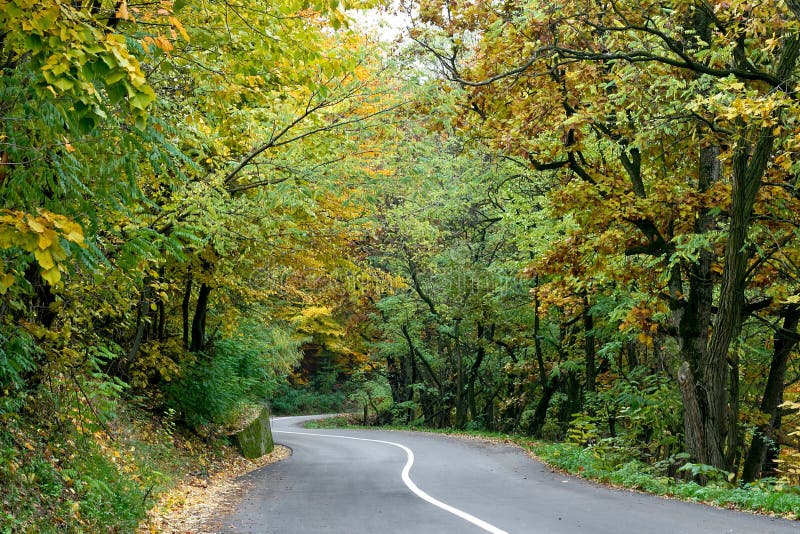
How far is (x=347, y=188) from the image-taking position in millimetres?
13516

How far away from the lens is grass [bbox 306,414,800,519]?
8.61 meters

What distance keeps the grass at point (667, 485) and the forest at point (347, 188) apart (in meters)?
0.33

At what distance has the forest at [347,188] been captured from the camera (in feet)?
16.2

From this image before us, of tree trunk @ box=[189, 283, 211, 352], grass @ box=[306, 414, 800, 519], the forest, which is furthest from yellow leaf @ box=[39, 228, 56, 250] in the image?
tree trunk @ box=[189, 283, 211, 352]

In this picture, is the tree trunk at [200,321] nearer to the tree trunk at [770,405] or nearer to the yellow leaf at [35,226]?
A: the tree trunk at [770,405]

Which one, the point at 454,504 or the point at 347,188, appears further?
the point at 347,188

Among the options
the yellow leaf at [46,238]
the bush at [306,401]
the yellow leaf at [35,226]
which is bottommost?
the bush at [306,401]

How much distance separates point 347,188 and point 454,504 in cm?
644

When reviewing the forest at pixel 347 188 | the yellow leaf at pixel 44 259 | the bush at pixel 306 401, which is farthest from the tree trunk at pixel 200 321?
the bush at pixel 306 401

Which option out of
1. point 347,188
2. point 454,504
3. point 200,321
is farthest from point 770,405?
point 200,321

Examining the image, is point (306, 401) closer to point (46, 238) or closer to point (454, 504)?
point (454, 504)

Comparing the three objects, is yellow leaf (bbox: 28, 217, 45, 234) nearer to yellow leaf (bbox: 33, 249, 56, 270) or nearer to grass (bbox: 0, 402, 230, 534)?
yellow leaf (bbox: 33, 249, 56, 270)

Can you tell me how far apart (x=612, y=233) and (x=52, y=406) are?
9.18 meters

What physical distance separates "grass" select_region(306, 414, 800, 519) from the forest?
0.33 m
